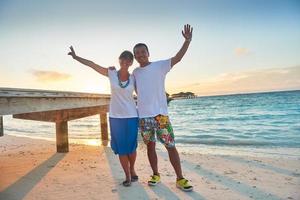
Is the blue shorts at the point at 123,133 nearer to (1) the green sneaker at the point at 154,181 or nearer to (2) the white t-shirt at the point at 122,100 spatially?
(2) the white t-shirt at the point at 122,100

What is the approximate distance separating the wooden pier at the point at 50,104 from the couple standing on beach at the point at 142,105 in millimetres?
1148

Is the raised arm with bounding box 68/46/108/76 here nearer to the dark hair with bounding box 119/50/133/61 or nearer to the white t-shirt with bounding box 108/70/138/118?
the white t-shirt with bounding box 108/70/138/118

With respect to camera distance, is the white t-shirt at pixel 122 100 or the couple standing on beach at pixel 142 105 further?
the white t-shirt at pixel 122 100

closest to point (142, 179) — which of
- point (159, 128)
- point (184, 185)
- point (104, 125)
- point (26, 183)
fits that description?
point (184, 185)

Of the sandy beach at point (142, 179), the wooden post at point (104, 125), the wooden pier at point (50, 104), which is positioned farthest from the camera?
the wooden post at point (104, 125)

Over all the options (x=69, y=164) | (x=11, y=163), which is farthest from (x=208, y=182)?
(x=11, y=163)

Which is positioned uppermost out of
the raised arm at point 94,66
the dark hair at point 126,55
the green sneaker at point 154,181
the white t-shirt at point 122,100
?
the dark hair at point 126,55

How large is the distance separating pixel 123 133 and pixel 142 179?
1.02 meters

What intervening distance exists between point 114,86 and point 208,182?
2000mm

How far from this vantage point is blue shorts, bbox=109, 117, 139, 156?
4176 mm

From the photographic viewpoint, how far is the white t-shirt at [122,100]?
416cm

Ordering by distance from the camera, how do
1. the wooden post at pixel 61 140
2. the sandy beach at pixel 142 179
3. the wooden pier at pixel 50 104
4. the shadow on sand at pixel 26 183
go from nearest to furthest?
1. the sandy beach at pixel 142 179
2. the shadow on sand at pixel 26 183
3. the wooden pier at pixel 50 104
4. the wooden post at pixel 61 140

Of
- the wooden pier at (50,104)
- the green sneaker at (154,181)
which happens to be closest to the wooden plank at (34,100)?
the wooden pier at (50,104)

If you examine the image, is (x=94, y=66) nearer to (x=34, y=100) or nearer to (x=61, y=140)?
(x=34, y=100)
